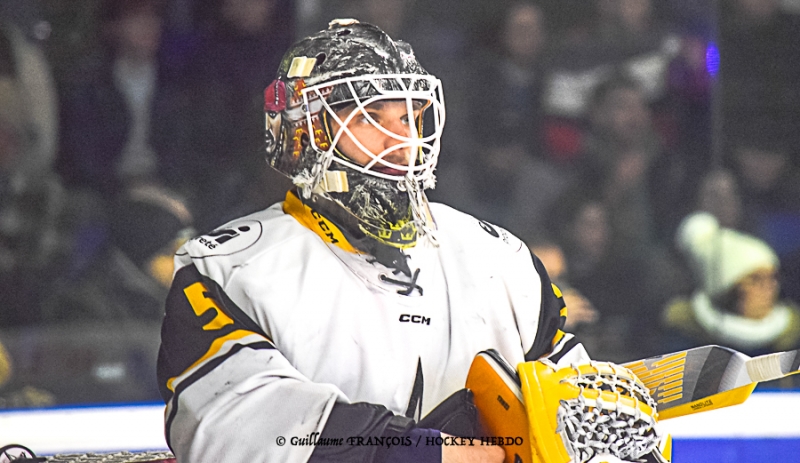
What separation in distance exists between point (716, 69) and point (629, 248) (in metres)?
0.67

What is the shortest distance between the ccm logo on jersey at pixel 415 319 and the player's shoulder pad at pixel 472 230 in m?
0.21

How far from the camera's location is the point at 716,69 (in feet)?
11.2

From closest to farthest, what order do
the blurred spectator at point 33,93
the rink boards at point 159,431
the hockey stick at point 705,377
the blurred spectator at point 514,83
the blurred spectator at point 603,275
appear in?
the hockey stick at point 705,377 < the rink boards at point 159,431 < the blurred spectator at point 33,93 < the blurred spectator at point 514,83 < the blurred spectator at point 603,275

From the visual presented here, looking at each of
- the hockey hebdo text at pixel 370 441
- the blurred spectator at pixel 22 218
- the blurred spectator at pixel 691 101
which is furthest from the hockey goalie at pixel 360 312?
the blurred spectator at pixel 691 101

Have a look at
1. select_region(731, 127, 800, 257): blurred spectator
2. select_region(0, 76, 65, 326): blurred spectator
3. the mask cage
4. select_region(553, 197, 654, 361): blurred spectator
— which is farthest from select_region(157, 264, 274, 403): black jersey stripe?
select_region(731, 127, 800, 257): blurred spectator

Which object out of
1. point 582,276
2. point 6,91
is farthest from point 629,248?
point 6,91

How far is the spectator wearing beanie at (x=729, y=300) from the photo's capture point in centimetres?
345

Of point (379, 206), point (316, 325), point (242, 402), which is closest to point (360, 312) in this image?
point (316, 325)

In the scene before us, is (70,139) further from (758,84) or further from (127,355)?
(758,84)

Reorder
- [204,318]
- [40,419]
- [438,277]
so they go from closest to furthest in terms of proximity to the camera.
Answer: [204,318] → [438,277] → [40,419]

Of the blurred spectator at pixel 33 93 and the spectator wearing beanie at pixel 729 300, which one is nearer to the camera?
the blurred spectator at pixel 33 93

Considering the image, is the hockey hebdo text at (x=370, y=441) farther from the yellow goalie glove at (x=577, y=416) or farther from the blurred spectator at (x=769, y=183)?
the blurred spectator at (x=769, y=183)

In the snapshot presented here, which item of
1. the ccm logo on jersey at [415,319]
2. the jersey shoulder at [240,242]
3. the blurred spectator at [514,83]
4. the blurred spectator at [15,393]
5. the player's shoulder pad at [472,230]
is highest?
the blurred spectator at [514,83]

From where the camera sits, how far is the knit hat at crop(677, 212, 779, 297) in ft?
11.4
